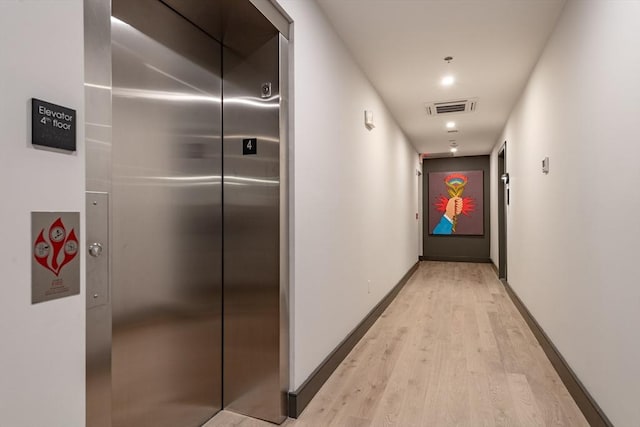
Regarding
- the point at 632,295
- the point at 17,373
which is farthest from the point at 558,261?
the point at 17,373

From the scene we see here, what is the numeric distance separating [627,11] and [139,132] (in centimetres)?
226

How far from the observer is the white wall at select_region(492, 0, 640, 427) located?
5.46 ft

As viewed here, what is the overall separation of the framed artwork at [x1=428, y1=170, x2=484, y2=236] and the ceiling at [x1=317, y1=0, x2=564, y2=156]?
4.37 metres

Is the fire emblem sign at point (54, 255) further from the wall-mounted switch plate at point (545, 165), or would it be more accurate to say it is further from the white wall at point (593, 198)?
the wall-mounted switch plate at point (545, 165)

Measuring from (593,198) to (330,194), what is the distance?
5.32 ft

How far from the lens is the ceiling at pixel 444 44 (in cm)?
271

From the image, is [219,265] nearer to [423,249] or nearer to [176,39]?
[176,39]

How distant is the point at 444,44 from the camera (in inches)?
129

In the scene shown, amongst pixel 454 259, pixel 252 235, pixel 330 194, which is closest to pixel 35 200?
pixel 252 235

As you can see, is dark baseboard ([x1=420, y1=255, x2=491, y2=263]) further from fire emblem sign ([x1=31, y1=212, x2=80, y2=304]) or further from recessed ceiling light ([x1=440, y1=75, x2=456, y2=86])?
fire emblem sign ([x1=31, y1=212, x2=80, y2=304])

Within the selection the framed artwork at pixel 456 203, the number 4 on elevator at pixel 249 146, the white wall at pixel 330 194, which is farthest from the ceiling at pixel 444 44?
the framed artwork at pixel 456 203

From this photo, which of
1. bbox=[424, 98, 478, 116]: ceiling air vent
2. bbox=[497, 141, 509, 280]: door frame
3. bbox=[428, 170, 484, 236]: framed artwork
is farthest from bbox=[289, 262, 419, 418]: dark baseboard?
bbox=[428, 170, 484, 236]: framed artwork

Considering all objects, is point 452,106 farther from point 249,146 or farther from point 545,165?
point 249,146

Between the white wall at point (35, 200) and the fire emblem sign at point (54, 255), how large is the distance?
0.6 inches
